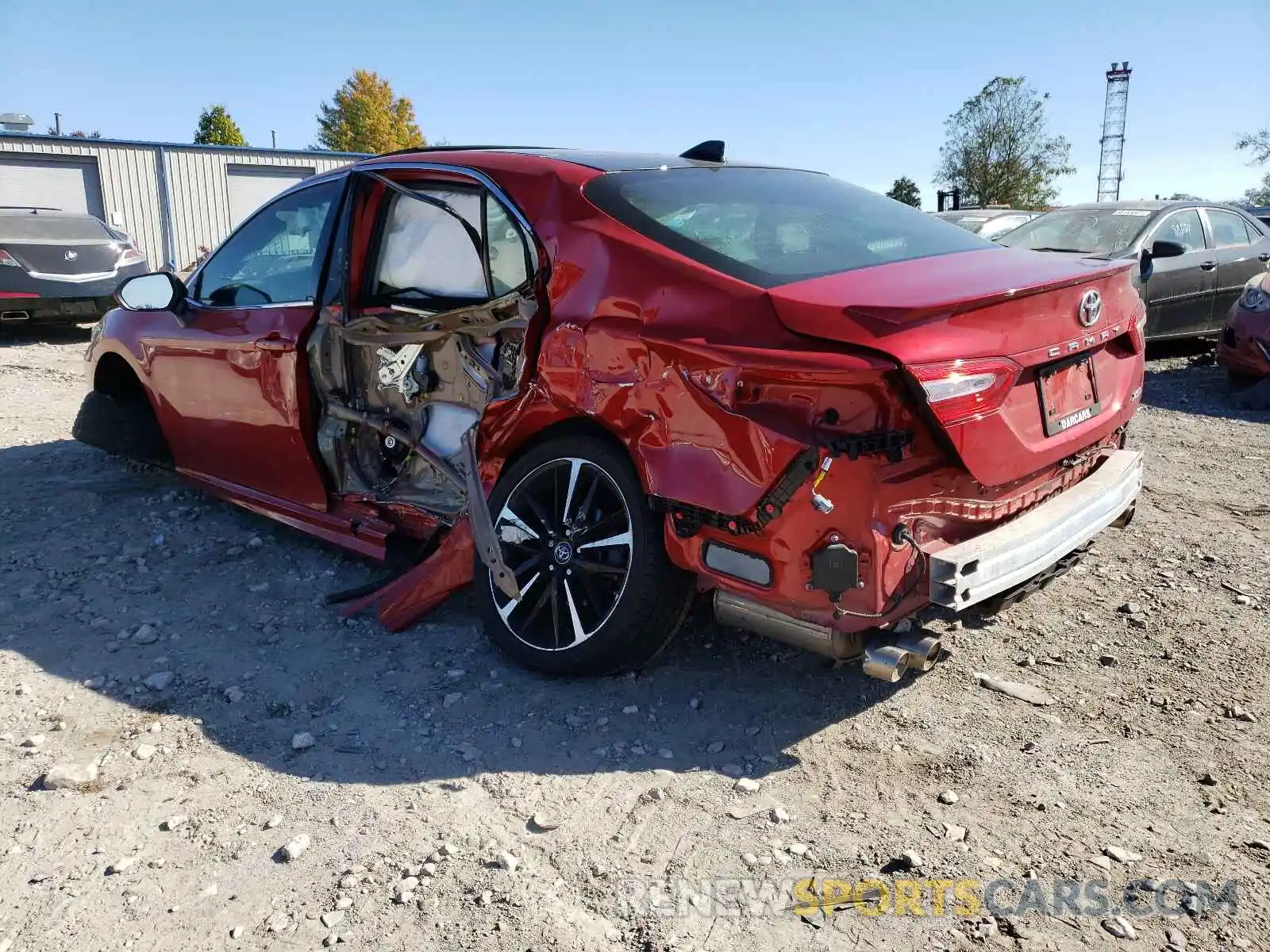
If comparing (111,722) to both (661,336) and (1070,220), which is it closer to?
(661,336)

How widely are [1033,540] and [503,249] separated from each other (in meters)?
2.00

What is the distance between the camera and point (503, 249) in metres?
3.48

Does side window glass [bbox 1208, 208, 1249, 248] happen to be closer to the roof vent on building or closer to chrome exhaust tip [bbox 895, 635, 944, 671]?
chrome exhaust tip [bbox 895, 635, 944, 671]

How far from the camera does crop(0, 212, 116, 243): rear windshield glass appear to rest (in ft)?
36.3

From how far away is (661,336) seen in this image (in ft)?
9.27

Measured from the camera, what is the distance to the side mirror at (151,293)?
4.63 m

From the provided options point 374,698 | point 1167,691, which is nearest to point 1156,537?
point 1167,691

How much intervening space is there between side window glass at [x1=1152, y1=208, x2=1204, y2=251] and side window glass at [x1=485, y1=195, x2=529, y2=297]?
7441 millimetres

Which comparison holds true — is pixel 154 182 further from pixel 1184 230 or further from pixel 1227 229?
pixel 1227 229

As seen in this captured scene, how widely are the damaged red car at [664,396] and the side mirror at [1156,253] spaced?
5.37 metres

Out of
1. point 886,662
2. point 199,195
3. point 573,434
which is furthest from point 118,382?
point 199,195

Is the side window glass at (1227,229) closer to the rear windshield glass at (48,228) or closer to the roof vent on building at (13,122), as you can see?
the rear windshield glass at (48,228)

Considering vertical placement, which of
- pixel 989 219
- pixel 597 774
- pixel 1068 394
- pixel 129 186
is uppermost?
pixel 129 186

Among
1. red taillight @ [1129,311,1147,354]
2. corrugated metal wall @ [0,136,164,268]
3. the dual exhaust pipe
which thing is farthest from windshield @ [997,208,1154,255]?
corrugated metal wall @ [0,136,164,268]
